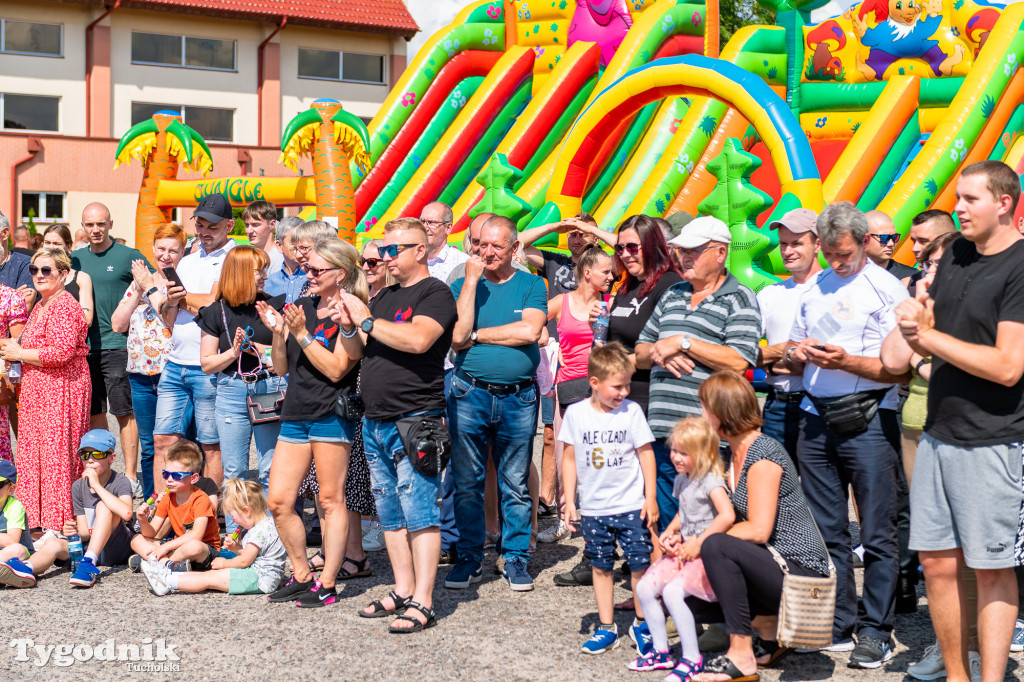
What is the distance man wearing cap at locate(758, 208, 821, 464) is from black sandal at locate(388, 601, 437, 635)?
5.59ft

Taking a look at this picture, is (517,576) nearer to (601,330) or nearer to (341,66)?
(601,330)

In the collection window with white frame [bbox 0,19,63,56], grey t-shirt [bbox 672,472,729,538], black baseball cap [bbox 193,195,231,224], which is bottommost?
grey t-shirt [bbox 672,472,729,538]

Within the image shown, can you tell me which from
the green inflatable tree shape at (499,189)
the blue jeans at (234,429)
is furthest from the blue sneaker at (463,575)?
the green inflatable tree shape at (499,189)

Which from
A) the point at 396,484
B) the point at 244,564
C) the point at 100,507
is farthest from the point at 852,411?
the point at 100,507

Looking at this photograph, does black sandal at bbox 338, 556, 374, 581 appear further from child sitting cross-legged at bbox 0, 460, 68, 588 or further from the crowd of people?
child sitting cross-legged at bbox 0, 460, 68, 588

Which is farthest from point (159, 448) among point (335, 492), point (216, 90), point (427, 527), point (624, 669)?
point (216, 90)

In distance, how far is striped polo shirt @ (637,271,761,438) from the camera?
15.0 feet

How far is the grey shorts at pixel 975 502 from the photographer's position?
11.8 ft

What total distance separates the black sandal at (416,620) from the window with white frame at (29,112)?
87.7ft

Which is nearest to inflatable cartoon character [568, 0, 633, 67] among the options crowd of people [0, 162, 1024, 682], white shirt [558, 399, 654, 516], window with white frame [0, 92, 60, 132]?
crowd of people [0, 162, 1024, 682]

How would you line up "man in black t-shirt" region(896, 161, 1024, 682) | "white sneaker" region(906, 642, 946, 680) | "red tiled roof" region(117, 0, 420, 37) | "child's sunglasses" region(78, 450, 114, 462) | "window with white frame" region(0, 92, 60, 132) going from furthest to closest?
"red tiled roof" region(117, 0, 420, 37) < "window with white frame" region(0, 92, 60, 132) < "child's sunglasses" region(78, 450, 114, 462) < "white sneaker" region(906, 642, 946, 680) < "man in black t-shirt" region(896, 161, 1024, 682)

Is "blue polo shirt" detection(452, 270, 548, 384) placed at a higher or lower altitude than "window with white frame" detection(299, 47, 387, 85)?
lower

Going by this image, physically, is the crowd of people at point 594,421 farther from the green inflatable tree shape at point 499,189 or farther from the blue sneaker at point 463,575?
the green inflatable tree shape at point 499,189

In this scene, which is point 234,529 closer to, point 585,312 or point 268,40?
point 585,312
